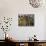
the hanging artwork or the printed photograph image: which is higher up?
the hanging artwork

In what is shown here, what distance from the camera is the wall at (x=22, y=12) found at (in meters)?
4.82

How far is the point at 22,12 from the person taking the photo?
16.0ft

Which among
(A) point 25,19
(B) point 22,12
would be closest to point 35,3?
(B) point 22,12

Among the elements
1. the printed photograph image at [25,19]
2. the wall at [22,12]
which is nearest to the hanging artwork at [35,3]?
the wall at [22,12]

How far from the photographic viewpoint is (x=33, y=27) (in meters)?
4.83

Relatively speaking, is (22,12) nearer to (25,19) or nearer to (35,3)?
(25,19)

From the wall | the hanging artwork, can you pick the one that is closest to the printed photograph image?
the wall

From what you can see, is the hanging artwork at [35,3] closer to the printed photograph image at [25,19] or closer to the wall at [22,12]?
the wall at [22,12]

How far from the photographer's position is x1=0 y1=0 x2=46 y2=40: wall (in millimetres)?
4816

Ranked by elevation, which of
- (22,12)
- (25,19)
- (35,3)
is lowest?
(25,19)

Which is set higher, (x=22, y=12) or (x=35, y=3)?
(x=35, y=3)

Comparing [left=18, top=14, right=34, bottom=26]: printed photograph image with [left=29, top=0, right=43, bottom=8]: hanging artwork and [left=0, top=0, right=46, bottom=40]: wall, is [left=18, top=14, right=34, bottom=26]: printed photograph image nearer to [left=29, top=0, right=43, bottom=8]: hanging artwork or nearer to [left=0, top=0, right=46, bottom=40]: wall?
[left=0, top=0, right=46, bottom=40]: wall

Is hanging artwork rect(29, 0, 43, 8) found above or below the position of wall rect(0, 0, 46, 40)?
above

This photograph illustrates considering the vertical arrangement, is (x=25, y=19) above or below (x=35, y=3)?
below
